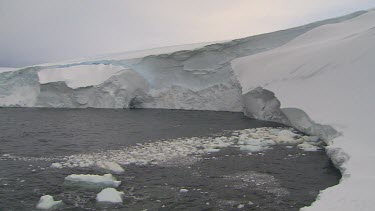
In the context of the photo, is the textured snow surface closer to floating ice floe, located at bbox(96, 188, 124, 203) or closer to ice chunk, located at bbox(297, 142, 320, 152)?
ice chunk, located at bbox(297, 142, 320, 152)

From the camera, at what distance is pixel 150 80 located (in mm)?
17531

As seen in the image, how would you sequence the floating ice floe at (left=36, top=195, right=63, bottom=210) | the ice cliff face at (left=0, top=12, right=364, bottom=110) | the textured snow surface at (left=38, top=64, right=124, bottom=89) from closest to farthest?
the floating ice floe at (left=36, top=195, right=63, bottom=210) → the ice cliff face at (left=0, top=12, right=364, bottom=110) → the textured snow surface at (left=38, top=64, right=124, bottom=89)

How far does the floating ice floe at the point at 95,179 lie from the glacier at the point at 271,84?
2.99 meters

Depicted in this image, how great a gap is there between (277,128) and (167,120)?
12.0ft

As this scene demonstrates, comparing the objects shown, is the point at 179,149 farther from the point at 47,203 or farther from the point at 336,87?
the point at 336,87

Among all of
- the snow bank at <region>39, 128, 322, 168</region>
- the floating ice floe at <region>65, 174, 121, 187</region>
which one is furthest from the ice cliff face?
the floating ice floe at <region>65, 174, 121, 187</region>

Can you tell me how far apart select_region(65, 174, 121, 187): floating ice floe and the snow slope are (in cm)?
296

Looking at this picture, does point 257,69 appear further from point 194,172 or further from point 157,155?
point 194,172

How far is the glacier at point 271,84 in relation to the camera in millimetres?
7152

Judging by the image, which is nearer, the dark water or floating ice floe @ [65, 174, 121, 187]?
the dark water

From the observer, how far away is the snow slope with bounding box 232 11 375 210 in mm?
5234

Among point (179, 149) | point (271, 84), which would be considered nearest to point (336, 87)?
point (271, 84)

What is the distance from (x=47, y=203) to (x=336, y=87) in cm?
711

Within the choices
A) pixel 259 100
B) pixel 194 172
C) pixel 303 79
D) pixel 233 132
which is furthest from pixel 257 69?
pixel 194 172
